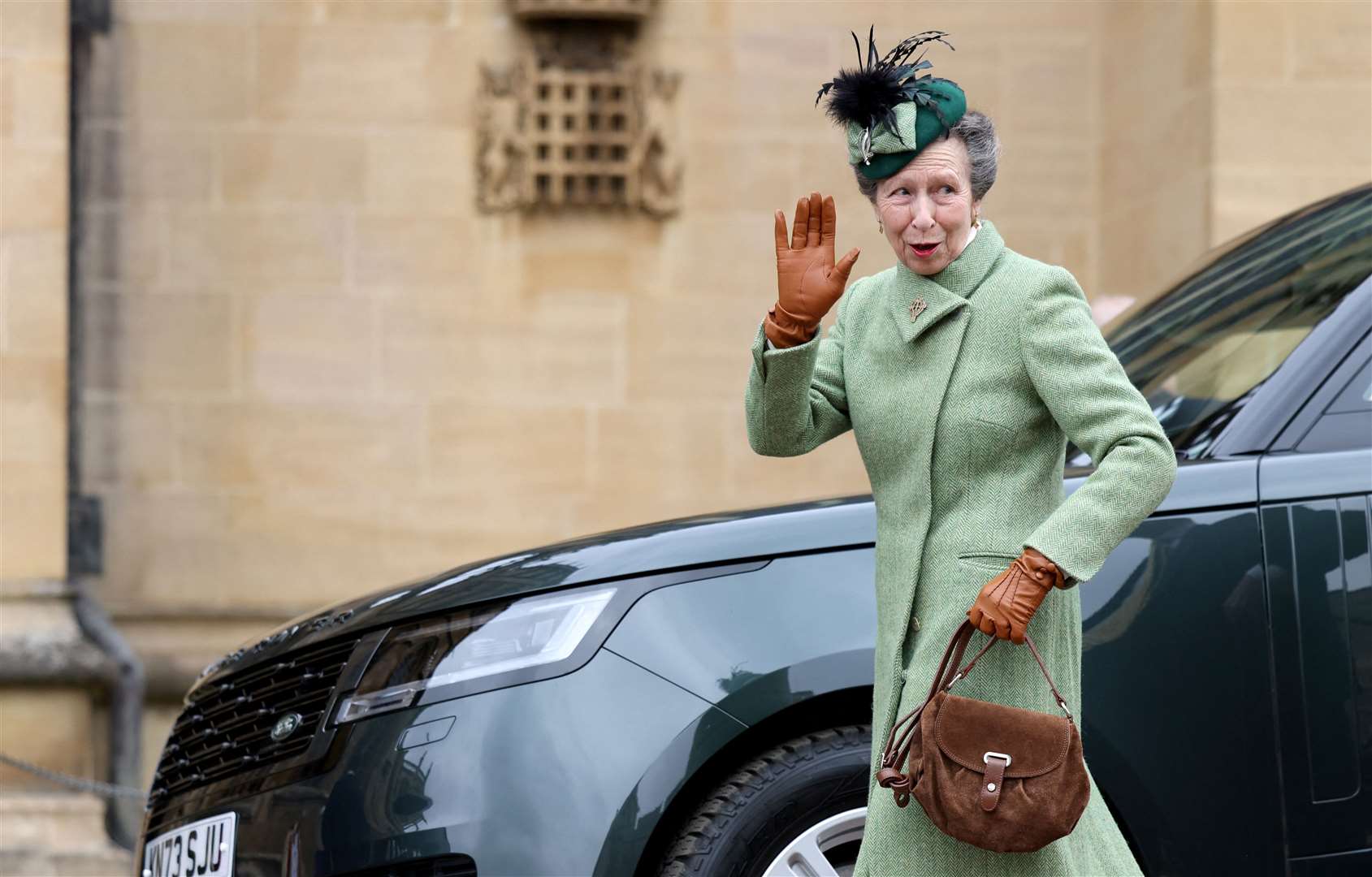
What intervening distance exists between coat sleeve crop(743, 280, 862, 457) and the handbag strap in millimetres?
385

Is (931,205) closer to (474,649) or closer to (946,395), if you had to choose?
(946,395)

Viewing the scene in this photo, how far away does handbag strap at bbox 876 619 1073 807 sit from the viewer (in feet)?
7.82

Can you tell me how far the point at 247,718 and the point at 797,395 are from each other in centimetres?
143

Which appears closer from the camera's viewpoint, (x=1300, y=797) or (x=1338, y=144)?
(x=1300, y=797)

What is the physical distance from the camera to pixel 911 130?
2.44m

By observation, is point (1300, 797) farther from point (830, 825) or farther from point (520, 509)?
point (520, 509)

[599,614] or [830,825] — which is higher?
[599,614]

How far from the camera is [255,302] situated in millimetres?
7254

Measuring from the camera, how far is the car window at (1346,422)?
10.1 feet

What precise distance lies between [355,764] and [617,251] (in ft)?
15.1

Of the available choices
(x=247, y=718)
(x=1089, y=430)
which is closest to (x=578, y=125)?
(x=247, y=718)

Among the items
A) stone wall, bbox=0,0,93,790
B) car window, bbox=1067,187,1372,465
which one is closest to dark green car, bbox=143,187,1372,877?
car window, bbox=1067,187,1372,465

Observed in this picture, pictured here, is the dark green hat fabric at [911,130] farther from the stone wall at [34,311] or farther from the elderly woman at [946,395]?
the stone wall at [34,311]

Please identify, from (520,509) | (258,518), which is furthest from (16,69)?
(520,509)
